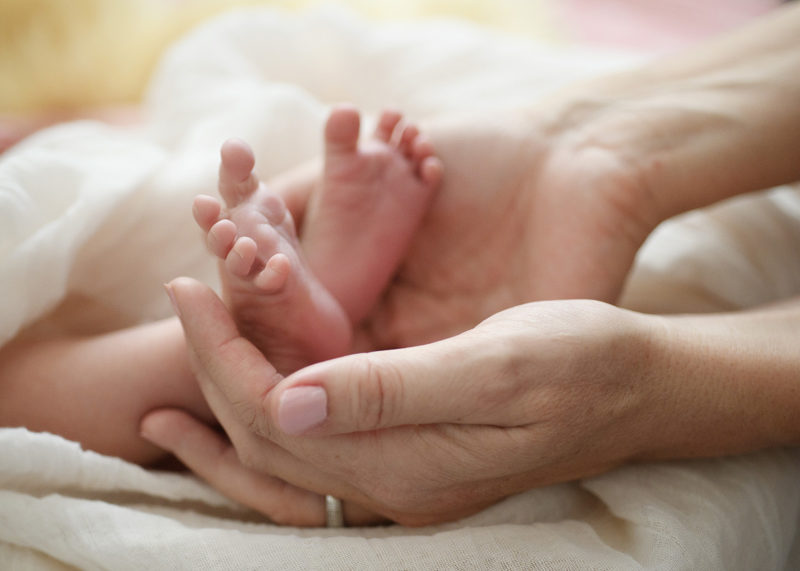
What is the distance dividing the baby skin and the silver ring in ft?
0.42

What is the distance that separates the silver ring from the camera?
23.9 inches

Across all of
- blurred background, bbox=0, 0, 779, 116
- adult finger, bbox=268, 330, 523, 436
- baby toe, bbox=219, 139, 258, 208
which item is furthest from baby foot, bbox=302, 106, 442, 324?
blurred background, bbox=0, 0, 779, 116

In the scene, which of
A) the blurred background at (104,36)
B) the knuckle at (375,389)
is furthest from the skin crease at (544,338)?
the blurred background at (104,36)

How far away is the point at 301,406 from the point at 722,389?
0.38 m

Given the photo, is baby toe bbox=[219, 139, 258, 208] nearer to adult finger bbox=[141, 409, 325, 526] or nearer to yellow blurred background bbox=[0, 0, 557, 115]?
adult finger bbox=[141, 409, 325, 526]

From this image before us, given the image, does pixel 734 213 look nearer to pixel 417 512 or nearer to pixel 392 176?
pixel 392 176

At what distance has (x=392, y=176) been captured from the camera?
731mm

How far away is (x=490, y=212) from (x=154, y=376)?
Answer: 0.43 metres

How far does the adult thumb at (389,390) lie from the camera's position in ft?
1.46

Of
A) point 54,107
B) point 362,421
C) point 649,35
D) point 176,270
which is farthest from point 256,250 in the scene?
point 649,35

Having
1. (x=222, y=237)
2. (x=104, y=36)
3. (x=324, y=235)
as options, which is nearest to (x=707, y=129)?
(x=324, y=235)

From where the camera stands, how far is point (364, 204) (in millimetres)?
704

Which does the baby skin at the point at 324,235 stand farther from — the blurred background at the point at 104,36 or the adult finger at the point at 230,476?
the blurred background at the point at 104,36

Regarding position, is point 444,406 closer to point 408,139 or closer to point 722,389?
point 722,389
